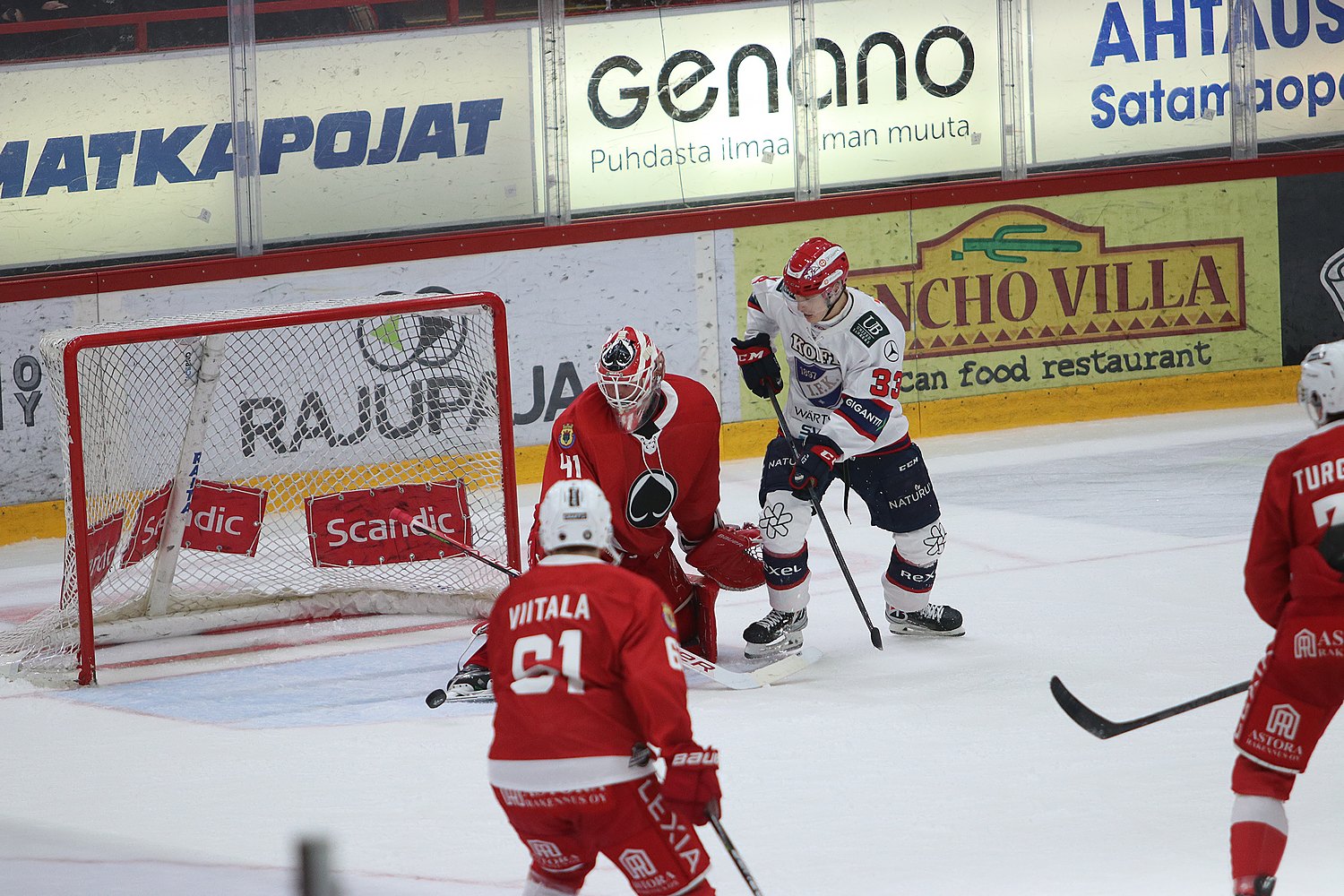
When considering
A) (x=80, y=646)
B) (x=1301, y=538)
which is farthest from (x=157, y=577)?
(x=1301, y=538)

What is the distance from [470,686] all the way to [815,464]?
1119 millimetres

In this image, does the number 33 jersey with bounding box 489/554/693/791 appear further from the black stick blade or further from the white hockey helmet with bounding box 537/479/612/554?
the black stick blade

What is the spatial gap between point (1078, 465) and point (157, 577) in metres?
4.05

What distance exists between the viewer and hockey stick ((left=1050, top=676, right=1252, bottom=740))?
3.19 meters

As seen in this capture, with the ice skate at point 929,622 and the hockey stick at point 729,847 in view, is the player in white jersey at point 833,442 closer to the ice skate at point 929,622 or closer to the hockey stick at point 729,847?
the ice skate at point 929,622

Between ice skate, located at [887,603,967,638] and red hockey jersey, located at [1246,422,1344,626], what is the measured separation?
7.32 feet

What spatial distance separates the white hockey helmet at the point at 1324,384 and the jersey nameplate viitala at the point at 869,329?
2037 millimetres

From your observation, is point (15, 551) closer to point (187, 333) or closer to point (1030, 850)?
point (187, 333)

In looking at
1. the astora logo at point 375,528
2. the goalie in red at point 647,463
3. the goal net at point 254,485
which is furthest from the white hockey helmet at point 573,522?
the astora logo at point 375,528

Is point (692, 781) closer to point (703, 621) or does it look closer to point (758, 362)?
point (703, 621)

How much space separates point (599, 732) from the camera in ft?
8.30

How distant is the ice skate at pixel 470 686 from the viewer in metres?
4.65

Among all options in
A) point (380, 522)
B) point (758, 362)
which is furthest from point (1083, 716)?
point (380, 522)

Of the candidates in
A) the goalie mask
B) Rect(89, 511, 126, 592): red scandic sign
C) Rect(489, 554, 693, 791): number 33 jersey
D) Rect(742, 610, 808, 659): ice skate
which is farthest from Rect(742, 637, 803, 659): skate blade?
Rect(489, 554, 693, 791): number 33 jersey
